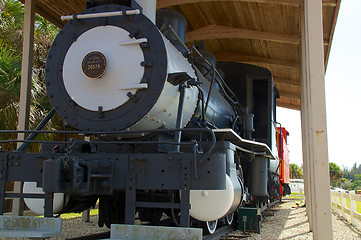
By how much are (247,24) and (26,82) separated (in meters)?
5.76

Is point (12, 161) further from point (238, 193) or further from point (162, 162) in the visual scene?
point (238, 193)

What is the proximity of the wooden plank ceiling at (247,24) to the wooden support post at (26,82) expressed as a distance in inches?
26.4

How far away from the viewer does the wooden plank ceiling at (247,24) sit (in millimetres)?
8555

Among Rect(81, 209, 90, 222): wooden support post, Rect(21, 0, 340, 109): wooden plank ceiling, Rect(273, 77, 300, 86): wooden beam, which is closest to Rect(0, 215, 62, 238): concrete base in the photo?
Rect(81, 209, 90, 222): wooden support post

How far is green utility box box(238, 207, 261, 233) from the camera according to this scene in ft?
23.9

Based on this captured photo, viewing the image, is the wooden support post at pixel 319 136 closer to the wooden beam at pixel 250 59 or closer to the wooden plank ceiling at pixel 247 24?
the wooden plank ceiling at pixel 247 24

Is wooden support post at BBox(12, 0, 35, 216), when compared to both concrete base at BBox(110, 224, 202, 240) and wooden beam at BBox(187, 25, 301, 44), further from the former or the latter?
wooden beam at BBox(187, 25, 301, 44)

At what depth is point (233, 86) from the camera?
9.18 metres

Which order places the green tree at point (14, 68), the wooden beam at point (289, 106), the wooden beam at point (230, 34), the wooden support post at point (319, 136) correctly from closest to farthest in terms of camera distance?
the wooden support post at point (319, 136) < the green tree at point (14, 68) < the wooden beam at point (230, 34) < the wooden beam at point (289, 106)

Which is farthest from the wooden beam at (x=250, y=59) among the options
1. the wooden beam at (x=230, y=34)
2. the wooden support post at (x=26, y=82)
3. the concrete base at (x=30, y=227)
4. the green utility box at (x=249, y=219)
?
the concrete base at (x=30, y=227)

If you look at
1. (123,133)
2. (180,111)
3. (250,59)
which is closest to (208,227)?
(180,111)

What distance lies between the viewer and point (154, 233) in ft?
12.0

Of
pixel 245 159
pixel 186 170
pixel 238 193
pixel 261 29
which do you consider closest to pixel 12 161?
pixel 186 170

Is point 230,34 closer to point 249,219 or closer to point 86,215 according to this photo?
point 249,219
